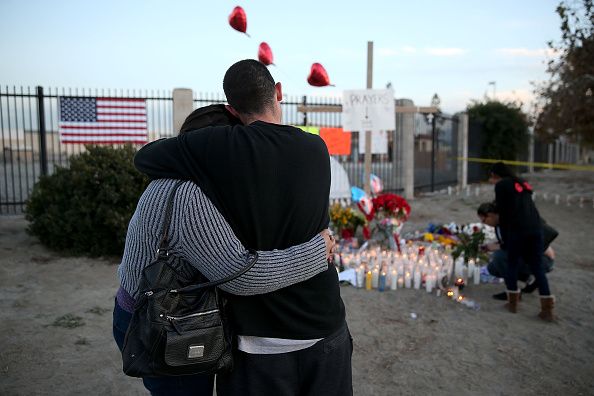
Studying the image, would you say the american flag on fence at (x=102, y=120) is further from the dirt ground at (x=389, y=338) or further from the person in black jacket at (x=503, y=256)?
the person in black jacket at (x=503, y=256)

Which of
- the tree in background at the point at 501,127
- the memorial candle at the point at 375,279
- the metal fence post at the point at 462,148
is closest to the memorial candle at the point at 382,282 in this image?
the memorial candle at the point at 375,279

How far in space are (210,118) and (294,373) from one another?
38.6 inches

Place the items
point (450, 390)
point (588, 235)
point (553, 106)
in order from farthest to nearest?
point (553, 106) < point (588, 235) < point (450, 390)

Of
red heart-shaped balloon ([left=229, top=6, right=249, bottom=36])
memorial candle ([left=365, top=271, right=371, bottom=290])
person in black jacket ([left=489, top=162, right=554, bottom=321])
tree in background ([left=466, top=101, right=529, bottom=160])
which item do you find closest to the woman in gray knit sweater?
person in black jacket ([left=489, top=162, right=554, bottom=321])

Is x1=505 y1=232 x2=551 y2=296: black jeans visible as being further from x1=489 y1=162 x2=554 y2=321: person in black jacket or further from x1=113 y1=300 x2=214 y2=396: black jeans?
x1=113 y1=300 x2=214 y2=396: black jeans

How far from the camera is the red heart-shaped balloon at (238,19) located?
6309 mm

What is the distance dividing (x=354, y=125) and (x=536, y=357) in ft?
14.6

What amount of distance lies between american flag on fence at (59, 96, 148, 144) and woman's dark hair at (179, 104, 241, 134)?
10.3 meters

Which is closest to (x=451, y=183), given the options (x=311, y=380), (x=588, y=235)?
(x=588, y=235)

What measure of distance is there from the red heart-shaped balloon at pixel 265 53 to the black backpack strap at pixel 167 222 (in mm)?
5272

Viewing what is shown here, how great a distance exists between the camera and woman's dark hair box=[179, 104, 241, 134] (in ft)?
6.13

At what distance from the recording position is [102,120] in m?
11.9

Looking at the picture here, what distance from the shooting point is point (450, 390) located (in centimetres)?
371

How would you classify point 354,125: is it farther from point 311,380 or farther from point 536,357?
point 311,380
